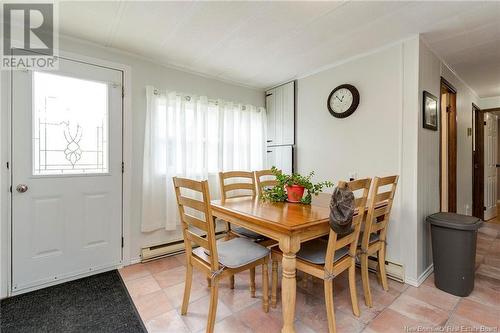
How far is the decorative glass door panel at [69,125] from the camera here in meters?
2.15

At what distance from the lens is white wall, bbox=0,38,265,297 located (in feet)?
6.51

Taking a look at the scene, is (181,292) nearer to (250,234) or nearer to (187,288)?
(187,288)

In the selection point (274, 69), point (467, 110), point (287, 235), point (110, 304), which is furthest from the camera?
point (467, 110)

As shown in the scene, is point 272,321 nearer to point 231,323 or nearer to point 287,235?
point 231,323

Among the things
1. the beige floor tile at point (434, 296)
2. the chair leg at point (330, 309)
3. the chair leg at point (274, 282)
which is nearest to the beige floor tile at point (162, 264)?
the chair leg at point (274, 282)

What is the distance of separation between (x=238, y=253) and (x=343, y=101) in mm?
2105

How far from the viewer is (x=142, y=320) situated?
5.64ft

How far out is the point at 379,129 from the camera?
2457mm

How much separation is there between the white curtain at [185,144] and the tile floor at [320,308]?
83cm

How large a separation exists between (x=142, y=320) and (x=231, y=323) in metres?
0.64

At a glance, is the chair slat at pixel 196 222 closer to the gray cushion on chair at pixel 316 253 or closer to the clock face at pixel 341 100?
the gray cushion on chair at pixel 316 253

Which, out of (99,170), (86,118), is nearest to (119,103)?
(86,118)

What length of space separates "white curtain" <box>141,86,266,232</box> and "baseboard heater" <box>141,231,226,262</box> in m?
0.24

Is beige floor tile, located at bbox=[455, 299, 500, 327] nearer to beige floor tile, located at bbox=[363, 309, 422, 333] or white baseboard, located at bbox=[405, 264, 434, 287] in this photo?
white baseboard, located at bbox=[405, 264, 434, 287]
